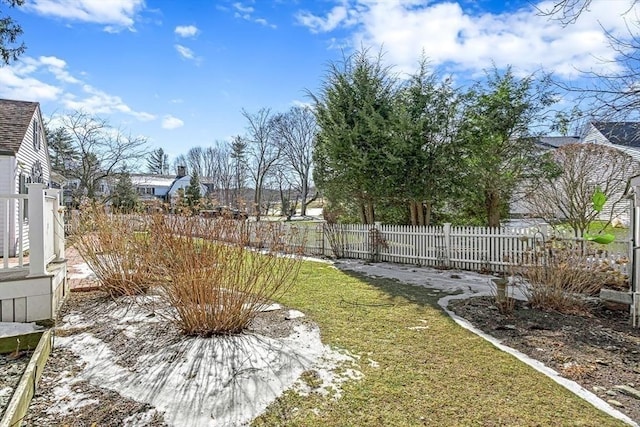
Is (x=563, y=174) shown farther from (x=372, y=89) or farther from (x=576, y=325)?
(x=576, y=325)

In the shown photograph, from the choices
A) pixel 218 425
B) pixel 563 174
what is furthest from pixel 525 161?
pixel 218 425

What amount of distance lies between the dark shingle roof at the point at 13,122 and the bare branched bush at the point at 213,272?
8480 millimetres

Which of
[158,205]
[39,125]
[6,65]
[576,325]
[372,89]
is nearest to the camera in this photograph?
[576,325]

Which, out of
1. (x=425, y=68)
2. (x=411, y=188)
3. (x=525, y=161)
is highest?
(x=425, y=68)

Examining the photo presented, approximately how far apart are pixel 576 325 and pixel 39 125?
55.0 feet

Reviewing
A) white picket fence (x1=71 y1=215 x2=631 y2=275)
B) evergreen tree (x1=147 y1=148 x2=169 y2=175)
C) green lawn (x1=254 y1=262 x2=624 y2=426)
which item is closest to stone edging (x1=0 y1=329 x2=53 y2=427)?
green lawn (x1=254 y1=262 x2=624 y2=426)

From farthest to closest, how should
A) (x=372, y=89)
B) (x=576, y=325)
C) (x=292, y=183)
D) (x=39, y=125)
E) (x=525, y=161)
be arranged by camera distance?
(x=292, y=183)
(x=39, y=125)
(x=372, y=89)
(x=525, y=161)
(x=576, y=325)

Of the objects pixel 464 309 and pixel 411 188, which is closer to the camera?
pixel 464 309

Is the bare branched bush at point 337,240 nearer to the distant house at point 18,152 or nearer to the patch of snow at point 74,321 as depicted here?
the patch of snow at point 74,321

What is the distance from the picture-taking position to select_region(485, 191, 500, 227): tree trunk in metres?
11.0

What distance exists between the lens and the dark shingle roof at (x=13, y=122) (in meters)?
10.4

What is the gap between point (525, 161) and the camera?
34.6 ft

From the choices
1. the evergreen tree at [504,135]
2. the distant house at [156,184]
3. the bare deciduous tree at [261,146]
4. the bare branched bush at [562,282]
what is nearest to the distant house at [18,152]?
the bare branched bush at [562,282]

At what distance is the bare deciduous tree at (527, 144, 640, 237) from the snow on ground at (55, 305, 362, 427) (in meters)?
9.89
